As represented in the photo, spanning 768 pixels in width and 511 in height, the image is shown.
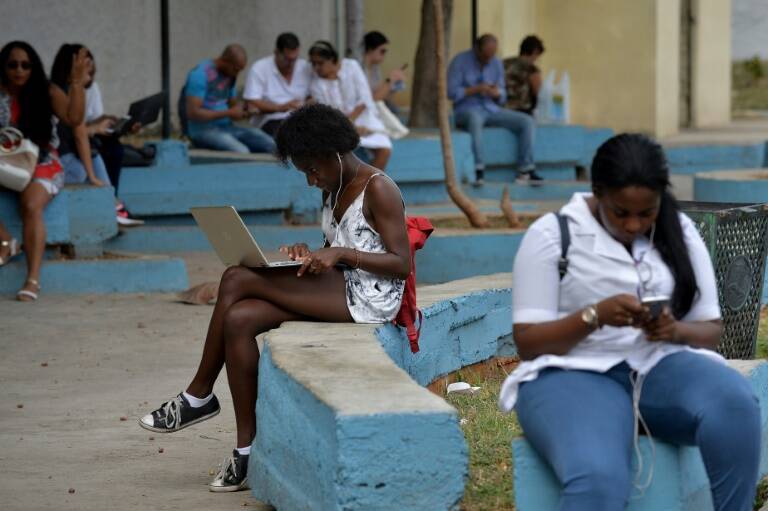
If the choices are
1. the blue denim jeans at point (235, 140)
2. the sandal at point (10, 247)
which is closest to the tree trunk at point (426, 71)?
the blue denim jeans at point (235, 140)

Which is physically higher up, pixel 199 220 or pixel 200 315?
pixel 199 220

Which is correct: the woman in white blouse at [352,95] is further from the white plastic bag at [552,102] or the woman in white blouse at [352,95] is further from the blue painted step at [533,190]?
the white plastic bag at [552,102]

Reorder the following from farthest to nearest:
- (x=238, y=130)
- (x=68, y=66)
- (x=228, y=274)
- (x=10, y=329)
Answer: (x=238, y=130), (x=68, y=66), (x=10, y=329), (x=228, y=274)

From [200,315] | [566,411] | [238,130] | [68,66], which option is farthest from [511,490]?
[238,130]

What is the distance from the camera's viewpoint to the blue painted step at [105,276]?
898cm

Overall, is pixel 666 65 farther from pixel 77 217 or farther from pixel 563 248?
pixel 563 248

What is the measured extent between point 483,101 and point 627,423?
10424mm

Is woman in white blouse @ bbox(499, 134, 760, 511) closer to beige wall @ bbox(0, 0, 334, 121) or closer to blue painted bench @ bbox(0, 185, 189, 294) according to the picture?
blue painted bench @ bbox(0, 185, 189, 294)

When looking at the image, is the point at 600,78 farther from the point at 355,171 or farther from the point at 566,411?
the point at 566,411

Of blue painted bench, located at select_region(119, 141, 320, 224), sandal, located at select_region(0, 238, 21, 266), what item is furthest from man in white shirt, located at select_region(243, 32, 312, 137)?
sandal, located at select_region(0, 238, 21, 266)

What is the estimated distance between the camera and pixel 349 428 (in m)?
3.73

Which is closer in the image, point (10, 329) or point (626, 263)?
point (626, 263)

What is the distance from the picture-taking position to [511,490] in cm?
450

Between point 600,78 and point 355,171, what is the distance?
14.8m
